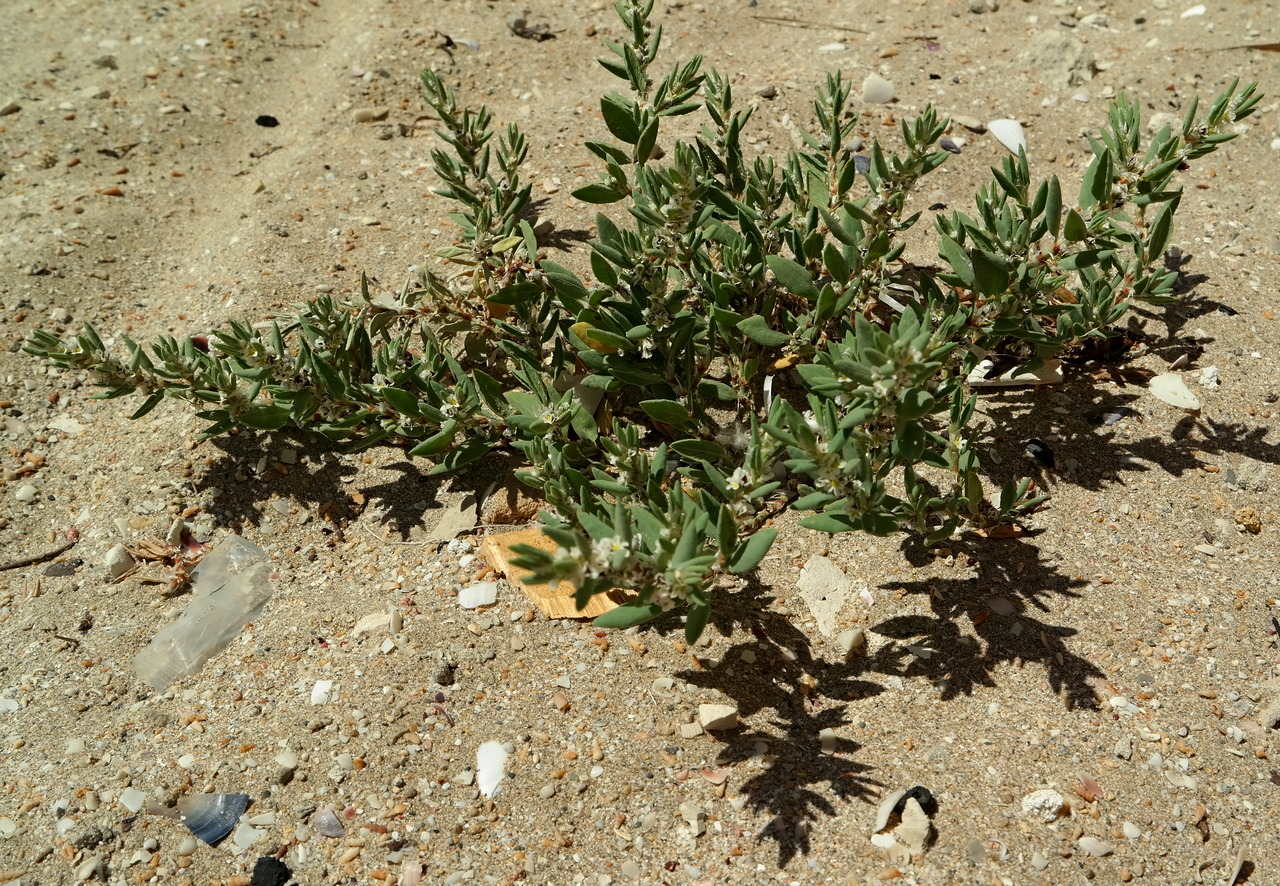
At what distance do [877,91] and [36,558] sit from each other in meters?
3.44

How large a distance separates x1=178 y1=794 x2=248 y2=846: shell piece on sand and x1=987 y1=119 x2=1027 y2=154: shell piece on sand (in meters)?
3.42

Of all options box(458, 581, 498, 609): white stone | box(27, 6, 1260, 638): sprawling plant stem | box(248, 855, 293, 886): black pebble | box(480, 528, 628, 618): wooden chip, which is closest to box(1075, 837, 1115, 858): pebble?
box(27, 6, 1260, 638): sprawling plant stem

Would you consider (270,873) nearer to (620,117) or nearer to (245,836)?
(245,836)

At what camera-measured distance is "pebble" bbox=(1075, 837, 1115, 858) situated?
205 centimetres

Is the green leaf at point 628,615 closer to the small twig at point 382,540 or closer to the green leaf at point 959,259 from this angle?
the small twig at point 382,540

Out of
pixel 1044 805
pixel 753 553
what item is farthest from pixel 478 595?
pixel 1044 805

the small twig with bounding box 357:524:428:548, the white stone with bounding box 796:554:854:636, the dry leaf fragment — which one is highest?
the white stone with bounding box 796:554:854:636

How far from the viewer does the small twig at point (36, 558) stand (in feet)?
9.30

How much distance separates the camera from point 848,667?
2441 mm

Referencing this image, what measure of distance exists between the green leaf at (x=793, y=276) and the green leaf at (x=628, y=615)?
978 millimetres

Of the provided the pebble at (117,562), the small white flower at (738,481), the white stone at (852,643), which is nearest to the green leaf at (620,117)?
the small white flower at (738,481)

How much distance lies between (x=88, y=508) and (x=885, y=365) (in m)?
2.37

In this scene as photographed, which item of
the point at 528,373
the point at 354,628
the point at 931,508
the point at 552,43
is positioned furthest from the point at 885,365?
the point at 552,43

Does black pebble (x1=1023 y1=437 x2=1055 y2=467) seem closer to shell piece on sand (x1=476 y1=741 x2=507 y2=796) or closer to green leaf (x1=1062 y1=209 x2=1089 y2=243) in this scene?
green leaf (x1=1062 y1=209 x2=1089 y2=243)
